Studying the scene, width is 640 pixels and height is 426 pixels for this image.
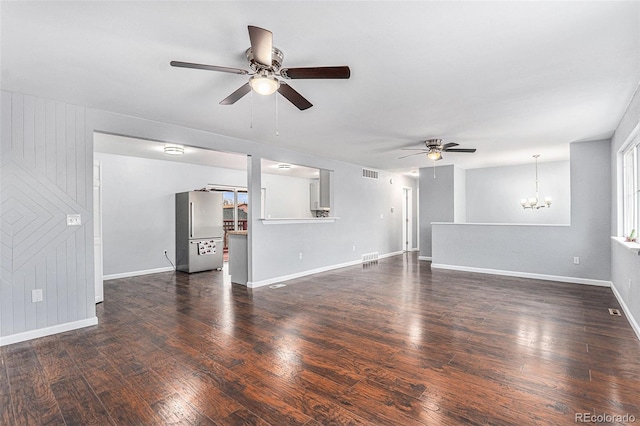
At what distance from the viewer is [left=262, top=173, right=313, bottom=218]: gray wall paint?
9453mm

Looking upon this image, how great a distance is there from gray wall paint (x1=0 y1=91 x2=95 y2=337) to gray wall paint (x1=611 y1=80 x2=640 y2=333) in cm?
586

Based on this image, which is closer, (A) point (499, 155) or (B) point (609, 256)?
(B) point (609, 256)

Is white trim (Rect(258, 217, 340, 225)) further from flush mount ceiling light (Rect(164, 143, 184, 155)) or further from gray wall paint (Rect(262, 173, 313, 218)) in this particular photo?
gray wall paint (Rect(262, 173, 313, 218))

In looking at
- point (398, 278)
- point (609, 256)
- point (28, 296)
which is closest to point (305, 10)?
point (28, 296)

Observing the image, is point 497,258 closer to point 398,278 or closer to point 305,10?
point 398,278

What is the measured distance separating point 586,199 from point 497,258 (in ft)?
5.89

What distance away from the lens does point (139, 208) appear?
673 centimetres

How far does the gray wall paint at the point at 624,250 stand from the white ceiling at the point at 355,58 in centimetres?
18

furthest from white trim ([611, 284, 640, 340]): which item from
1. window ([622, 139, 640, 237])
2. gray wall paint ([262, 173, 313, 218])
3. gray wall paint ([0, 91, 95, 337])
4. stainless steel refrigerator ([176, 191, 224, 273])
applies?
gray wall paint ([262, 173, 313, 218])

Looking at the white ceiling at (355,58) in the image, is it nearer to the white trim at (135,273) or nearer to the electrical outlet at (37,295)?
the electrical outlet at (37,295)

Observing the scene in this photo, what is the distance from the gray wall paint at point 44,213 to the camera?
3.11m

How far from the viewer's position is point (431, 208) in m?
8.34

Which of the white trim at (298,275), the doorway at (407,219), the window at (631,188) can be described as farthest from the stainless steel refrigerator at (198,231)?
the window at (631,188)

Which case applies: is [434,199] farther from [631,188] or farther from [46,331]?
[46,331]
